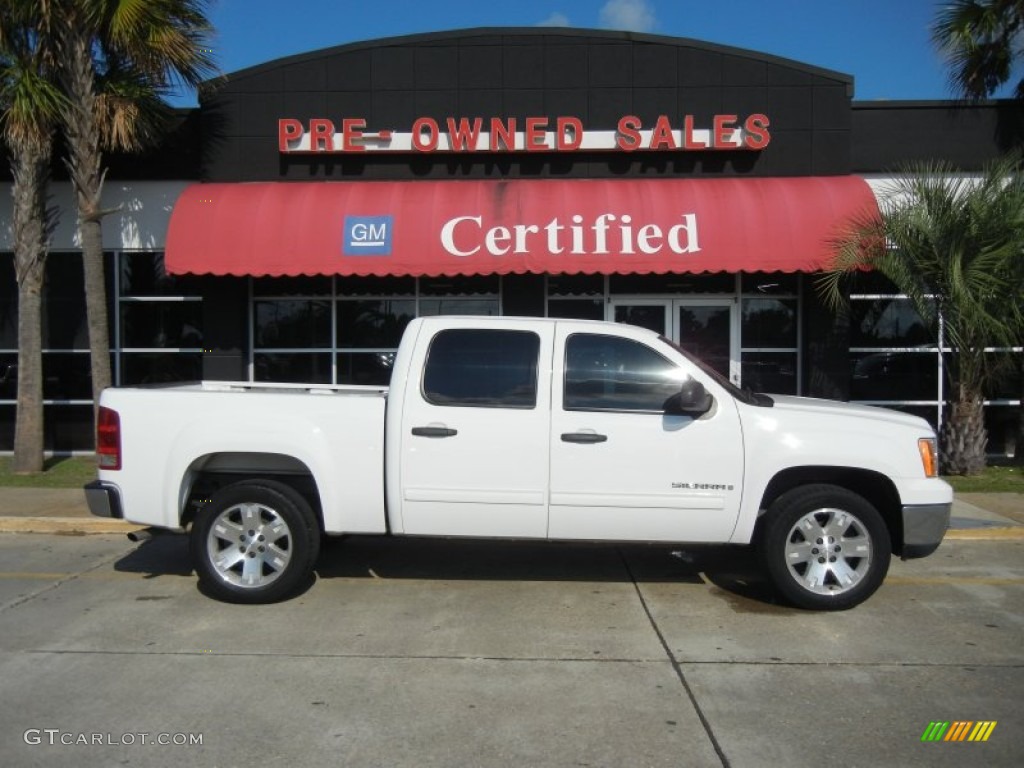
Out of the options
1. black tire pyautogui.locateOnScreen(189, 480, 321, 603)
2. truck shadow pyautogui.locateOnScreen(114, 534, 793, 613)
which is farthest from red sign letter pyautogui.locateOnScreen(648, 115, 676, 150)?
black tire pyautogui.locateOnScreen(189, 480, 321, 603)

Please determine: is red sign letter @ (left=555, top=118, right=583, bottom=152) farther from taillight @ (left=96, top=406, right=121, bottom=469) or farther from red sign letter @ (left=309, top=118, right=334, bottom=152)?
taillight @ (left=96, top=406, right=121, bottom=469)

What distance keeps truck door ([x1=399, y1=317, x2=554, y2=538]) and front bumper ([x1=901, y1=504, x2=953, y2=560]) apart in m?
2.41

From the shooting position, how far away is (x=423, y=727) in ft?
13.4

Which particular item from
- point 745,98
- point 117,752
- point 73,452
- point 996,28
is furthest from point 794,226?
point 73,452

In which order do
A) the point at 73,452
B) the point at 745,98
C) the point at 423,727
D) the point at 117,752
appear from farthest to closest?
the point at 73,452 < the point at 745,98 < the point at 423,727 < the point at 117,752

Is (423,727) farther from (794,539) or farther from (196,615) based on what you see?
(794,539)

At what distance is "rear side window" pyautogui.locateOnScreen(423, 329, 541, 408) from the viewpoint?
5.90 metres

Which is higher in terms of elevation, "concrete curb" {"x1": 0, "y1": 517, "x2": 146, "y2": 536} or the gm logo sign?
the gm logo sign

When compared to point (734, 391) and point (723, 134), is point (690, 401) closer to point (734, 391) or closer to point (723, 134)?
point (734, 391)

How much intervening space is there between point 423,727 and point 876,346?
10803 millimetres

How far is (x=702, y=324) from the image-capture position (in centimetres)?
1291

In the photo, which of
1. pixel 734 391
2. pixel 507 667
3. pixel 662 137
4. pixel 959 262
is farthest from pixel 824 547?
pixel 662 137

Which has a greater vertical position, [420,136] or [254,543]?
[420,136]

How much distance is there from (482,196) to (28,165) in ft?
19.3
